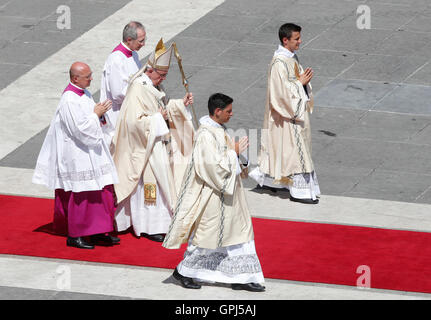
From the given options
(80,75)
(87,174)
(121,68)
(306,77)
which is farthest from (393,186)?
(80,75)

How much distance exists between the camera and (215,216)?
1016 centimetres

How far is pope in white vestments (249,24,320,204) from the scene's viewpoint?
12602 mm

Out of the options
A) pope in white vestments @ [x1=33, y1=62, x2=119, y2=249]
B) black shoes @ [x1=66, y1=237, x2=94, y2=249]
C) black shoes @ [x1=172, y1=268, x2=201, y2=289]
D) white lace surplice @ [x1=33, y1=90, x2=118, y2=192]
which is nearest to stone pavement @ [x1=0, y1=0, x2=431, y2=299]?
black shoes @ [x1=172, y1=268, x2=201, y2=289]

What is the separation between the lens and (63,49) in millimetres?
16969

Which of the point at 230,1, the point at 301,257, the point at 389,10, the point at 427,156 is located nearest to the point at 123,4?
the point at 230,1

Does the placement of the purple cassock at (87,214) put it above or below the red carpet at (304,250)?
above

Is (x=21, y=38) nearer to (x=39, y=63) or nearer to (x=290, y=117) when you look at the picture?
(x=39, y=63)

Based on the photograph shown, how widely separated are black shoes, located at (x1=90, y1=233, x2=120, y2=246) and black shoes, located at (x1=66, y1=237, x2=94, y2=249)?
0.49ft

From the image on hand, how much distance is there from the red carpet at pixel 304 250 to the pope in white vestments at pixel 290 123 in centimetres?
82

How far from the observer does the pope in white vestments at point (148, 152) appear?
11.5 m

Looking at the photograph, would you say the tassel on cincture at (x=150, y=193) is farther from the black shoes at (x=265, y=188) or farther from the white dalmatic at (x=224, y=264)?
the black shoes at (x=265, y=188)

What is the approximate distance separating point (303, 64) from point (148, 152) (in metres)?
5.05

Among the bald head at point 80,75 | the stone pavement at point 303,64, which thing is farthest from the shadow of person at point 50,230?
the bald head at point 80,75
